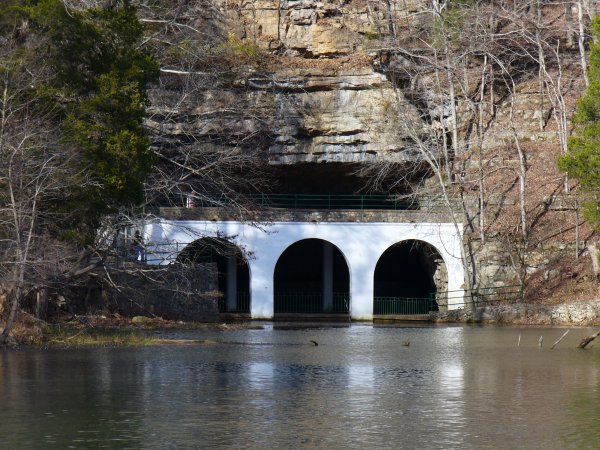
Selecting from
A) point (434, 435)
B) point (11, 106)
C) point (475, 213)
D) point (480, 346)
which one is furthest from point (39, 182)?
point (475, 213)

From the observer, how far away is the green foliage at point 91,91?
26.8m

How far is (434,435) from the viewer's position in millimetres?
14359

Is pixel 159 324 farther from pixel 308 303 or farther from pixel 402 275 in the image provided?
pixel 402 275

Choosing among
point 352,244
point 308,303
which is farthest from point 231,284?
point 352,244

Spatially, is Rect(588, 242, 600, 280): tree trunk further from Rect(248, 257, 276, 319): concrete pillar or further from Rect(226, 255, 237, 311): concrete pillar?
Rect(226, 255, 237, 311): concrete pillar

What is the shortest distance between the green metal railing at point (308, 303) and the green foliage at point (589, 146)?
44.2ft

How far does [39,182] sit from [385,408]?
12.2 metres

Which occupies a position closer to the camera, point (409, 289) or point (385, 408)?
point (385, 408)

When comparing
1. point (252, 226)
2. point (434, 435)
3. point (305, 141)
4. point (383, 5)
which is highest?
point (383, 5)

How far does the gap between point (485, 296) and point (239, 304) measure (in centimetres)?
1023

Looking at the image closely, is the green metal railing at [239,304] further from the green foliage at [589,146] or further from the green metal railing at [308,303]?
the green foliage at [589,146]

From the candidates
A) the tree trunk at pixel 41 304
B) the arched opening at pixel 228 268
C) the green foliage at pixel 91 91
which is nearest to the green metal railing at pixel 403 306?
the arched opening at pixel 228 268

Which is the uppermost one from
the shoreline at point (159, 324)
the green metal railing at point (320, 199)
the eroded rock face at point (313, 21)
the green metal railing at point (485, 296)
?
the eroded rock face at point (313, 21)

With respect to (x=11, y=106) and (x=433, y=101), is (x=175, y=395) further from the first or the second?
(x=433, y=101)
